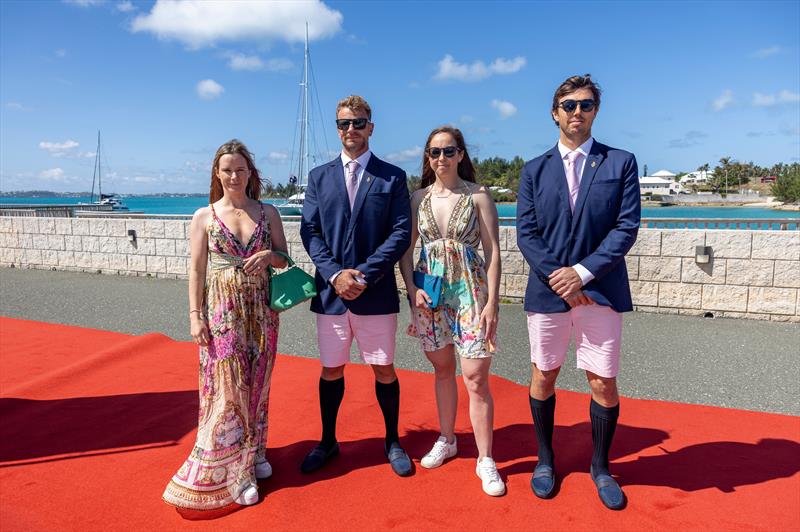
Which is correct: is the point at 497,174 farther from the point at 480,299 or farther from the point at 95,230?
the point at 480,299

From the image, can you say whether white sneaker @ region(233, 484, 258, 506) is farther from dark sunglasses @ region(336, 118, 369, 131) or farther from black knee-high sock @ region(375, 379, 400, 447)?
dark sunglasses @ region(336, 118, 369, 131)

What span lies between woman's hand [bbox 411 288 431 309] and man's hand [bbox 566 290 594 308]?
2.50ft

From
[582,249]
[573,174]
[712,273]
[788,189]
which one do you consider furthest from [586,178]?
[788,189]

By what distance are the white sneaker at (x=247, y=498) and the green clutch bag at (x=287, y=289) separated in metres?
1.00

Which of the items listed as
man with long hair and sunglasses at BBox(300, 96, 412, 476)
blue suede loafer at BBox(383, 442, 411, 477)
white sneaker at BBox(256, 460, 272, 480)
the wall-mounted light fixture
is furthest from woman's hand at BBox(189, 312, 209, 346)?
the wall-mounted light fixture

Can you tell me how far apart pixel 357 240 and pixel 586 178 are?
1.32m

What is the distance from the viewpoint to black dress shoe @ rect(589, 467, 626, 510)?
286 cm

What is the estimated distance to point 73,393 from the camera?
467cm

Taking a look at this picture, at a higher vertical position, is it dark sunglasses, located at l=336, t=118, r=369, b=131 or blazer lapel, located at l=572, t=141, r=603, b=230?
dark sunglasses, located at l=336, t=118, r=369, b=131

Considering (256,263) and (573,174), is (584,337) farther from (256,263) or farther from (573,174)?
(256,263)

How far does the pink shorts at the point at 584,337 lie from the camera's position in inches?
113

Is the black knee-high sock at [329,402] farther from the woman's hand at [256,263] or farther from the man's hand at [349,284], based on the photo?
the woman's hand at [256,263]

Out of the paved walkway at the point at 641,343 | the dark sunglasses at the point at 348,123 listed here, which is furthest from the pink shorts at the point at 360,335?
the paved walkway at the point at 641,343

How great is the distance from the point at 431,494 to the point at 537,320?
115cm
